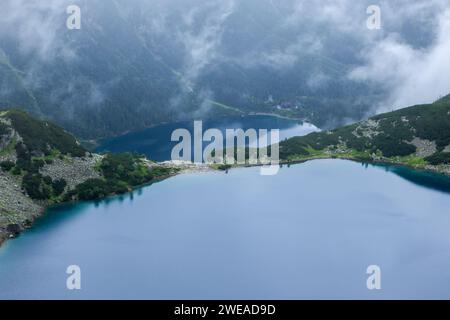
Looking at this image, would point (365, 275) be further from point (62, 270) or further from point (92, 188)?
point (92, 188)

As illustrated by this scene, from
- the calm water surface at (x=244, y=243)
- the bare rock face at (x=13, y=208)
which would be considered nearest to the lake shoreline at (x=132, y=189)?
the bare rock face at (x=13, y=208)

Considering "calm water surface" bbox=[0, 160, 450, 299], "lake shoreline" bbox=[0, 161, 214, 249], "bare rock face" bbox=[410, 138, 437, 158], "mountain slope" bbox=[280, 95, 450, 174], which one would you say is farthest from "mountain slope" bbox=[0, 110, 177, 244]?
"bare rock face" bbox=[410, 138, 437, 158]

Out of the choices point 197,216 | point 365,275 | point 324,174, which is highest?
point 324,174

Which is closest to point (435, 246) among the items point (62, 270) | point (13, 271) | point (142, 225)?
point (142, 225)

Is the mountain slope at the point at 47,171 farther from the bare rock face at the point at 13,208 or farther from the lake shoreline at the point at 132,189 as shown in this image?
the lake shoreline at the point at 132,189

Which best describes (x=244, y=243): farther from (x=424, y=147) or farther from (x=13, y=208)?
(x=424, y=147)

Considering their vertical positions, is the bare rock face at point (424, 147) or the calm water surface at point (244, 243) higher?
the bare rock face at point (424, 147)

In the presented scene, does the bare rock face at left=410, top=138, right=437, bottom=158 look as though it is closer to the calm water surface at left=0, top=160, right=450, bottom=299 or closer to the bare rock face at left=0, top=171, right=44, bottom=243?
the calm water surface at left=0, top=160, right=450, bottom=299
